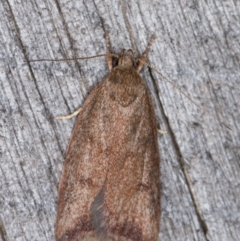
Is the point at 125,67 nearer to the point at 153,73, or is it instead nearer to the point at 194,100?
the point at 153,73

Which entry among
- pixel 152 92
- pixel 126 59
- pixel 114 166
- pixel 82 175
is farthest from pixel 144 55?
pixel 82 175

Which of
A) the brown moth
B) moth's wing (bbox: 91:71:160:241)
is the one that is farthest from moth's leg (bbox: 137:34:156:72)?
moth's wing (bbox: 91:71:160:241)

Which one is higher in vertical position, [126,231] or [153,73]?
[153,73]

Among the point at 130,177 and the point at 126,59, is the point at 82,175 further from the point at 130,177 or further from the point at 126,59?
the point at 126,59

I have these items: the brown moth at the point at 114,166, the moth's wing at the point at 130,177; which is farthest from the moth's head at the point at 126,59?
the moth's wing at the point at 130,177

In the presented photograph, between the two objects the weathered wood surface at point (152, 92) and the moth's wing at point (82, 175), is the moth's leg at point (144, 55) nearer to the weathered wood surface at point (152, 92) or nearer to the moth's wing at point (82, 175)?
the weathered wood surface at point (152, 92)

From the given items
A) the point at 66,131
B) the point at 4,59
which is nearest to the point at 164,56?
the point at 66,131
